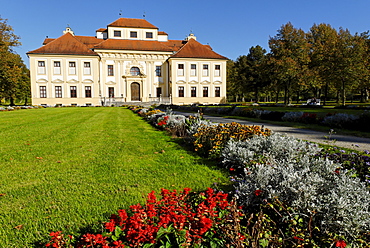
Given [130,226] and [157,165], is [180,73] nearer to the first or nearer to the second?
[157,165]

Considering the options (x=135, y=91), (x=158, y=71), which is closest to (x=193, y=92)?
(x=158, y=71)

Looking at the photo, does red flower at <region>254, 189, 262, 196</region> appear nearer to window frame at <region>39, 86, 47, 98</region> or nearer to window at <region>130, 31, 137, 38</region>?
window frame at <region>39, 86, 47, 98</region>

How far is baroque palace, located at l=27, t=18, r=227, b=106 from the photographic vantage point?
37.6m

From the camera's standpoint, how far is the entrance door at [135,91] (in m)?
41.3

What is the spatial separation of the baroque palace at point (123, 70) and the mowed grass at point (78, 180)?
1315 inches

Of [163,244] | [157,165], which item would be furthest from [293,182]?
[157,165]

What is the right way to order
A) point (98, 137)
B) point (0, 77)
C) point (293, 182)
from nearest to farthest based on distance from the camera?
point (293, 182) < point (98, 137) < point (0, 77)

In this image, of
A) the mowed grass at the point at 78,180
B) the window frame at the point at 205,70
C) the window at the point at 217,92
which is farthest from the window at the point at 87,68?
the mowed grass at the point at 78,180

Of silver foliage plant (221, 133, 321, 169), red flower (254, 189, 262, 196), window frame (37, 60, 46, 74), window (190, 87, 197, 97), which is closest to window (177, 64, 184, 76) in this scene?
window (190, 87, 197, 97)

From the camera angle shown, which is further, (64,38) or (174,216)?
(64,38)

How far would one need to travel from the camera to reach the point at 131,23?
44.2m

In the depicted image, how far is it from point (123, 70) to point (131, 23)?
9824 mm

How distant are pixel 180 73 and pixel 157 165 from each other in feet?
122

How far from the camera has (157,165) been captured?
16.1ft
